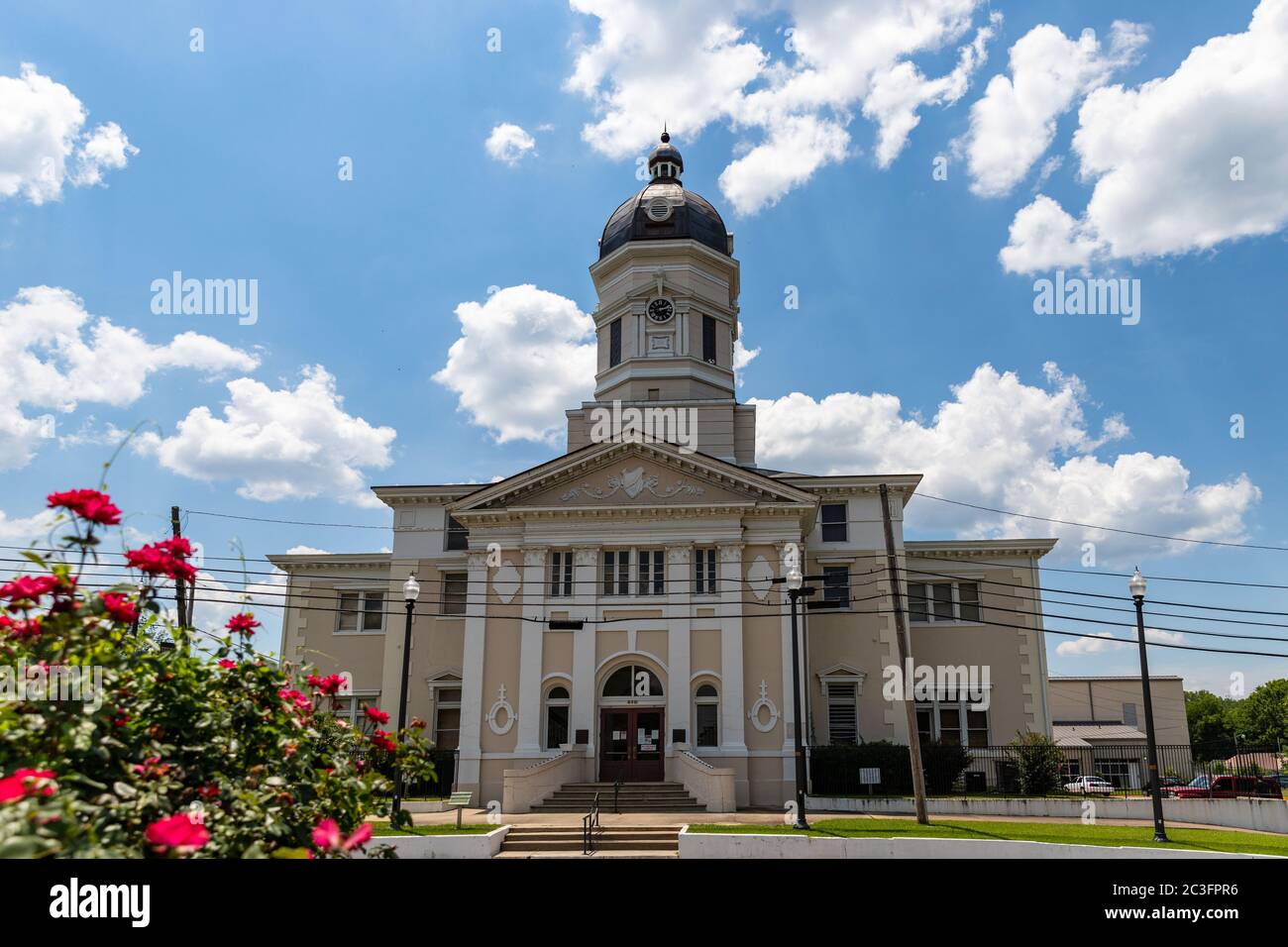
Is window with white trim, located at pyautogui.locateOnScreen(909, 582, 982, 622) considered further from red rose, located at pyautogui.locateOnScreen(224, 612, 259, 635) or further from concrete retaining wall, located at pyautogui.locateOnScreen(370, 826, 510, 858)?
red rose, located at pyautogui.locateOnScreen(224, 612, 259, 635)

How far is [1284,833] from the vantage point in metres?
24.3

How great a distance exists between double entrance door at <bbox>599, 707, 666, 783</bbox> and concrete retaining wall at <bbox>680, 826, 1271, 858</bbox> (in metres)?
10.7

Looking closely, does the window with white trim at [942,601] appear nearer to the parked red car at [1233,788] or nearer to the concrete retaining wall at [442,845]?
the parked red car at [1233,788]

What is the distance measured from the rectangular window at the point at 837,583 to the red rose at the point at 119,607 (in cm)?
3502

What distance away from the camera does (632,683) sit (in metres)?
32.4

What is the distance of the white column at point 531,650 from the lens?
104 ft

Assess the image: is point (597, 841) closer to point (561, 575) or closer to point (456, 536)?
point (561, 575)

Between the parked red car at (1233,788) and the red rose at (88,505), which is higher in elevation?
the red rose at (88,505)

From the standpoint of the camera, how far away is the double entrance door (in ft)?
102

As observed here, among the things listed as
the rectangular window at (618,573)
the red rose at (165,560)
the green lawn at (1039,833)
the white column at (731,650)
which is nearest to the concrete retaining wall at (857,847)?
the green lawn at (1039,833)

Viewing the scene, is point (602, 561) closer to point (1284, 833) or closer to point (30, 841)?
point (1284, 833)

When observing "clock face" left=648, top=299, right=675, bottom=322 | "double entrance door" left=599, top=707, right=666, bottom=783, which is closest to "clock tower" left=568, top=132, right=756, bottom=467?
"clock face" left=648, top=299, right=675, bottom=322

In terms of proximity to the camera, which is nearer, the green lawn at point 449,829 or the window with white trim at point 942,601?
the green lawn at point 449,829
